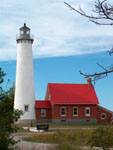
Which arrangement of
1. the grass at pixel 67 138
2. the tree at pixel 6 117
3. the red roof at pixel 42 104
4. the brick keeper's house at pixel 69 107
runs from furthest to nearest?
the red roof at pixel 42 104 < the brick keeper's house at pixel 69 107 < the grass at pixel 67 138 < the tree at pixel 6 117

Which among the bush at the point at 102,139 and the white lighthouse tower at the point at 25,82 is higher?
the white lighthouse tower at the point at 25,82

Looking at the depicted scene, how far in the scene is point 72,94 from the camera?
178ft

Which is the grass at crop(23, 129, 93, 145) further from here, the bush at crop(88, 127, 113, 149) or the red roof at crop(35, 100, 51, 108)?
the red roof at crop(35, 100, 51, 108)

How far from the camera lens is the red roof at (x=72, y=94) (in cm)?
5280

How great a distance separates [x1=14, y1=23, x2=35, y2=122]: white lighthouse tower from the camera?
50.3m

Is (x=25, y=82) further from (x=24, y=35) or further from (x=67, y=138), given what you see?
(x=67, y=138)

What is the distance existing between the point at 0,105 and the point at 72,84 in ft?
151

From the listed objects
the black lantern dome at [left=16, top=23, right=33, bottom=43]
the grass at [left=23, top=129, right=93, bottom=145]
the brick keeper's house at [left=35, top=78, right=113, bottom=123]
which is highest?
the black lantern dome at [left=16, top=23, right=33, bottom=43]

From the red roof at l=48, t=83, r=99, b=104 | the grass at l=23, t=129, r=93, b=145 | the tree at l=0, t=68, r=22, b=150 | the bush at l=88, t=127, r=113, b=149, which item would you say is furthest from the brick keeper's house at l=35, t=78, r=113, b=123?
the tree at l=0, t=68, r=22, b=150

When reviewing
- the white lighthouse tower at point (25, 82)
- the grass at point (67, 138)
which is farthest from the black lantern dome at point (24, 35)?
the grass at point (67, 138)

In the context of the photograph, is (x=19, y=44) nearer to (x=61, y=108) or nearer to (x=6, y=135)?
(x=61, y=108)

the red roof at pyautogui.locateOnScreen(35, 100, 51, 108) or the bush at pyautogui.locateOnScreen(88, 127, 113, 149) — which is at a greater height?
the red roof at pyautogui.locateOnScreen(35, 100, 51, 108)

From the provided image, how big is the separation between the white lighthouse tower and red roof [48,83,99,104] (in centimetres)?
376

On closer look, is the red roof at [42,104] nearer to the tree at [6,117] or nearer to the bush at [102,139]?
the bush at [102,139]
